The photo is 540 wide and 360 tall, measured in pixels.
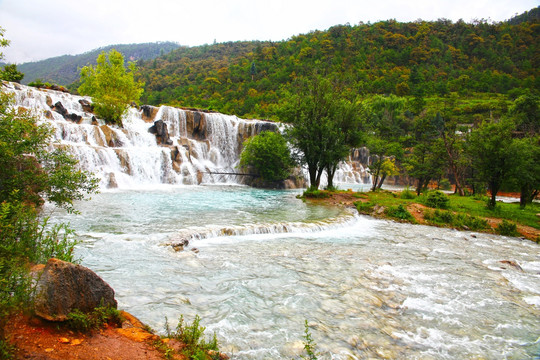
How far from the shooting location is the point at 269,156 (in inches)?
1280

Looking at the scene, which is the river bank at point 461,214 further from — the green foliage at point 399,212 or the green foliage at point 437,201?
the green foliage at point 437,201

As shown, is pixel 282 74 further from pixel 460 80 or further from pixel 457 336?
pixel 457 336

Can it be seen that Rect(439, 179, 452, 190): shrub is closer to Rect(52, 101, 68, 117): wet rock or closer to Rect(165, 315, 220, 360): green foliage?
Rect(165, 315, 220, 360): green foliage

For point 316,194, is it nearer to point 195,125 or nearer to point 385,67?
point 195,125

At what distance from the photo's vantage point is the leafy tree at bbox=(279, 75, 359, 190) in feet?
81.8

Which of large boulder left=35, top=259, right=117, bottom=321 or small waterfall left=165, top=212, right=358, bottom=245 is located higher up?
large boulder left=35, top=259, right=117, bottom=321

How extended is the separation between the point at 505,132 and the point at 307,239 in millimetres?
14501

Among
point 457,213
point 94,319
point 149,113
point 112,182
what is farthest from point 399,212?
point 149,113

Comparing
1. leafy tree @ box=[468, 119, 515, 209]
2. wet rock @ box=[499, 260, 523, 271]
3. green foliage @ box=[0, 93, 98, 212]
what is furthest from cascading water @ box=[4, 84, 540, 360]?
leafy tree @ box=[468, 119, 515, 209]

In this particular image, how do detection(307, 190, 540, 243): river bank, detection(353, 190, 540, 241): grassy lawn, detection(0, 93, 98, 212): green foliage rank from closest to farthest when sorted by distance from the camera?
detection(0, 93, 98, 212): green foliage, detection(307, 190, 540, 243): river bank, detection(353, 190, 540, 241): grassy lawn

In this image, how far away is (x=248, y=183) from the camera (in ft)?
121

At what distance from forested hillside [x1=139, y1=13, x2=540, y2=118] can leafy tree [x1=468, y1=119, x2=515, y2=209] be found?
52.5 m

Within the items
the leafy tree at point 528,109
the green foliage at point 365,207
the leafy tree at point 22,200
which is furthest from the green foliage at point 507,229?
the leafy tree at point 528,109

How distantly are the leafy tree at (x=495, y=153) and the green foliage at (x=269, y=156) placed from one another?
1690 centimetres
